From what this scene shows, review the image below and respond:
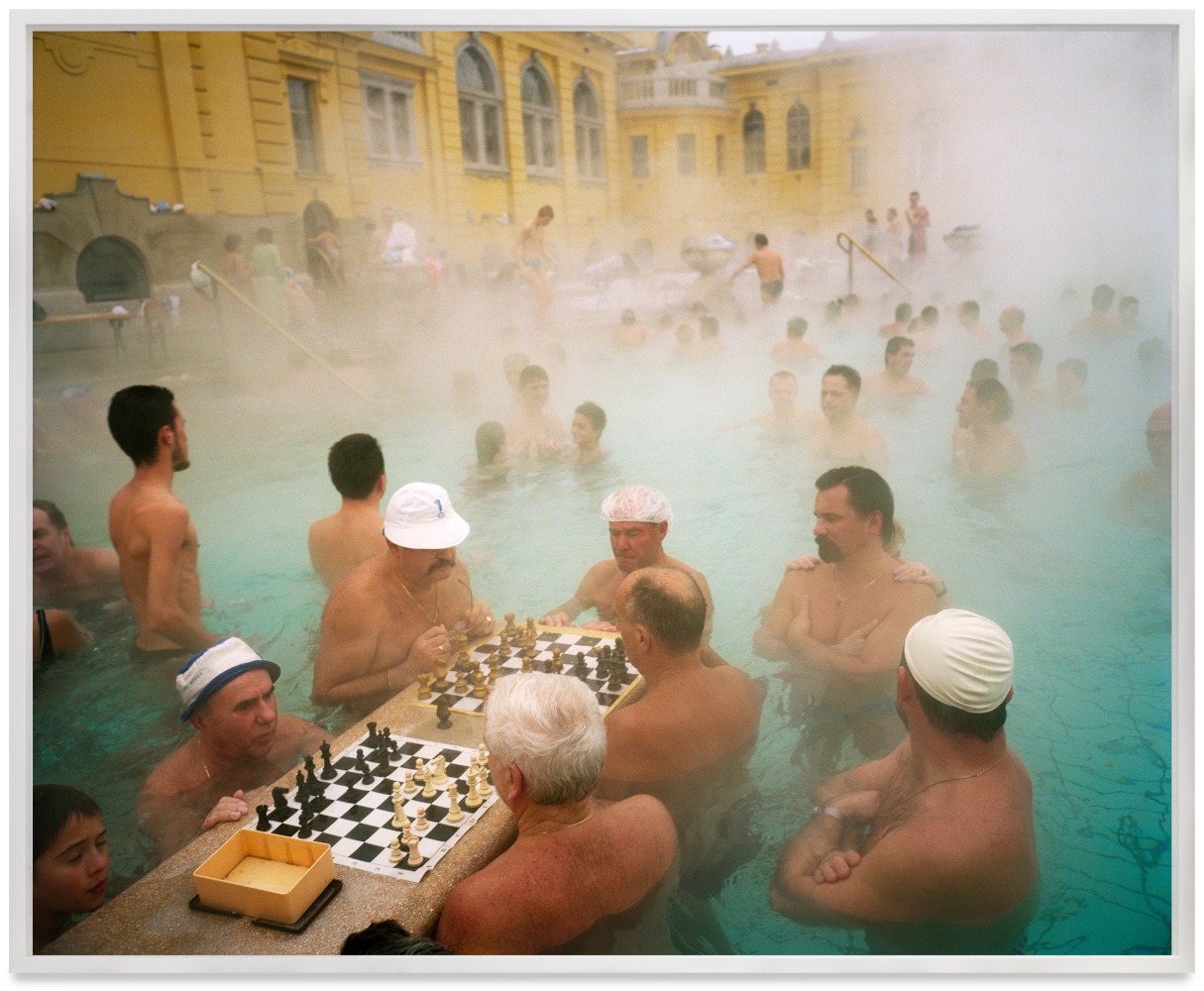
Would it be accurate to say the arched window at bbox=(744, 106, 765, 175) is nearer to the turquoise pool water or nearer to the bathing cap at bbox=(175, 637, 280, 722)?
the turquoise pool water

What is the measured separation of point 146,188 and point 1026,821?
13.3ft

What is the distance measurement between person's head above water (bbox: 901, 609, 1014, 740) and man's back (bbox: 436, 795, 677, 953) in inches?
41.7

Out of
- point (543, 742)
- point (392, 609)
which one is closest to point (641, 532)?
point (392, 609)

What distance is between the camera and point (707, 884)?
344 cm

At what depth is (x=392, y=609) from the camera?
3896mm

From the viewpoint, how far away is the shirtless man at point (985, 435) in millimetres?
3893

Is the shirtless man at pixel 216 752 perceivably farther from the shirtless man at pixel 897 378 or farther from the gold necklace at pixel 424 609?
the shirtless man at pixel 897 378

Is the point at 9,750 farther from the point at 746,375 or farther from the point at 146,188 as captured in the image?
the point at 746,375

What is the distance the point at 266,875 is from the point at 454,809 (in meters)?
0.65

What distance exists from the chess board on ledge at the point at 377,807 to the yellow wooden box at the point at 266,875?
3.9 inches

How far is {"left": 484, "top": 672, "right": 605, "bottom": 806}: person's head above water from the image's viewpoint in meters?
2.94

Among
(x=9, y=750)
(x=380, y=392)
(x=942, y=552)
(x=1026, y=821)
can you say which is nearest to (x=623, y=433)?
(x=380, y=392)

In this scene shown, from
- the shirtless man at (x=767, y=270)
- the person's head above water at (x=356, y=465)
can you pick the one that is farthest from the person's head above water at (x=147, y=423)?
the shirtless man at (x=767, y=270)

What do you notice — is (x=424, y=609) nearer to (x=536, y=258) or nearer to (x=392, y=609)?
(x=392, y=609)
